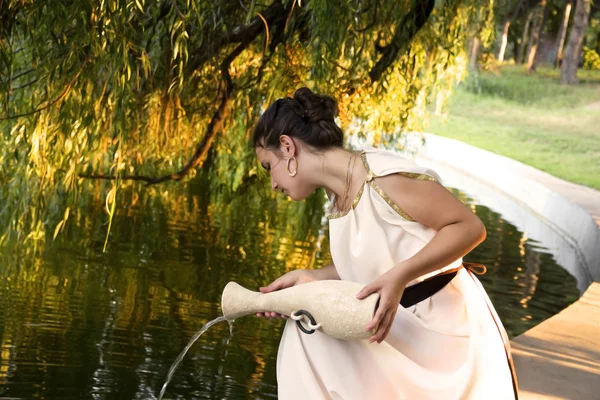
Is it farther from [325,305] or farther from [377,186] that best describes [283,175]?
[325,305]

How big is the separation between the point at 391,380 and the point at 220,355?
2749mm

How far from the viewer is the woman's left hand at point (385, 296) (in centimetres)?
262

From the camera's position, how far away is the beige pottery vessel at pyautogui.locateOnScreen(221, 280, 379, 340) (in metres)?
A: 2.66

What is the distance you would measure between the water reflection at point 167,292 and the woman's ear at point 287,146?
2163mm

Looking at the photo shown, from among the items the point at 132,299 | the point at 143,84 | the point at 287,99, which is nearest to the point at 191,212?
the point at 132,299

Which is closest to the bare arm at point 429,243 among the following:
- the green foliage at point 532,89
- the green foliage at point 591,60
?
the green foliage at point 532,89

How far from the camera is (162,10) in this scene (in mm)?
5340

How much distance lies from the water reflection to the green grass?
7887mm

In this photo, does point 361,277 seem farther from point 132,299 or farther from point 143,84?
point 132,299

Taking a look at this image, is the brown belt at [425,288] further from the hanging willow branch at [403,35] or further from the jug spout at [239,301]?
the hanging willow branch at [403,35]

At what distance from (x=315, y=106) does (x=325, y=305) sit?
1.86 feet

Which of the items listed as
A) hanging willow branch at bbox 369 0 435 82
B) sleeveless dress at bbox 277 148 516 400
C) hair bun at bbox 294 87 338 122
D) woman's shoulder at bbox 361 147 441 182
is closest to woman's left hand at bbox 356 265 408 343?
sleeveless dress at bbox 277 148 516 400

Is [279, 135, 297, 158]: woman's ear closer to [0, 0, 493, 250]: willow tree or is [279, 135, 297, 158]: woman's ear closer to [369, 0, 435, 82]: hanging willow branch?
[0, 0, 493, 250]: willow tree

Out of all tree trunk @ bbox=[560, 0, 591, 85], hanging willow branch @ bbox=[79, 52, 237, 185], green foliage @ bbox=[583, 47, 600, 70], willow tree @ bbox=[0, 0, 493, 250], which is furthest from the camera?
green foliage @ bbox=[583, 47, 600, 70]
